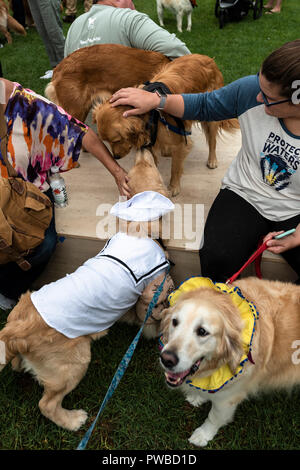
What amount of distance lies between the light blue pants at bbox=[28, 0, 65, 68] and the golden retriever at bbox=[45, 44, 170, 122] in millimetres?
2510

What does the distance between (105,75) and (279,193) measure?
190 centimetres

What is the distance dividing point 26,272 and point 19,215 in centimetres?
54

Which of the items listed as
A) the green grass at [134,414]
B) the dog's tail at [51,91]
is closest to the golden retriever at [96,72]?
the dog's tail at [51,91]

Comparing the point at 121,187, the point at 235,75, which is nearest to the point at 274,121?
the point at 121,187

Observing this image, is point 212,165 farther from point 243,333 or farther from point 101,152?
point 243,333

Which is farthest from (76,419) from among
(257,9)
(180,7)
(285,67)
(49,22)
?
(257,9)

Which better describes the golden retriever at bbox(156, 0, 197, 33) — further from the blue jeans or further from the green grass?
the green grass

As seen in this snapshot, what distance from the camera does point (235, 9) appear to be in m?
6.70

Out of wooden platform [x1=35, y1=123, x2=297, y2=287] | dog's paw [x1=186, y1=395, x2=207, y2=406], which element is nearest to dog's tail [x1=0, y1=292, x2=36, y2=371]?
wooden platform [x1=35, y1=123, x2=297, y2=287]

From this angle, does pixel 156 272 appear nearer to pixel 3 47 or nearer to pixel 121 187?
pixel 121 187

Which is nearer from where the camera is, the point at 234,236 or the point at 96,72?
the point at 234,236

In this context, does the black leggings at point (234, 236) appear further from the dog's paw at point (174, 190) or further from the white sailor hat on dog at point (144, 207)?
the dog's paw at point (174, 190)

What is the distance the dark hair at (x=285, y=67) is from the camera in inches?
52.5

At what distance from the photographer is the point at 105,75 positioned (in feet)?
9.09
